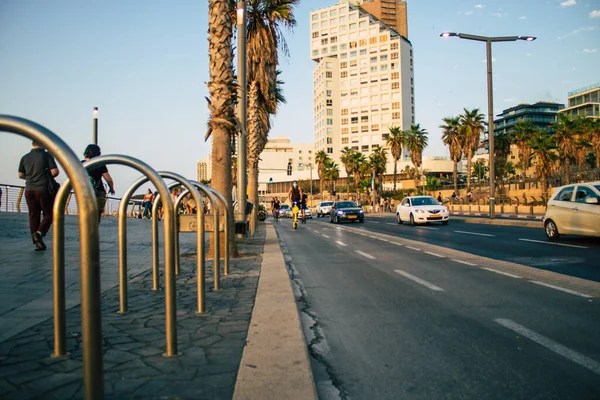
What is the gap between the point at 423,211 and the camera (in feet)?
83.8

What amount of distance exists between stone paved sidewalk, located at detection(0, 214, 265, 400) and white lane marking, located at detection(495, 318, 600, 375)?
7.97 feet

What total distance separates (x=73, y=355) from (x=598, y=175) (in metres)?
32.2

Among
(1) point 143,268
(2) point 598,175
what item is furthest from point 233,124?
(2) point 598,175

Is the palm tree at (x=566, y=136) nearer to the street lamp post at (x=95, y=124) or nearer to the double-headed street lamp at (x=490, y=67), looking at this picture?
the double-headed street lamp at (x=490, y=67)

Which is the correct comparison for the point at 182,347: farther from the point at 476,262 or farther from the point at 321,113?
the point at 321,113

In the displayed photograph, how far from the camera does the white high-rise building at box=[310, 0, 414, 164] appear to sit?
13288 cm

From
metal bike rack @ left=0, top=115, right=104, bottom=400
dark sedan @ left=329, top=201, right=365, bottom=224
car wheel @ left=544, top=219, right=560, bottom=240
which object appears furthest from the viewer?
dark sedan @ left=329, top=201, right=365, bottom=224

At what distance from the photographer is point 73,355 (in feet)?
11.4

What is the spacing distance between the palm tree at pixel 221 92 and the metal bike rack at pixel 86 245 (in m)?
7.65

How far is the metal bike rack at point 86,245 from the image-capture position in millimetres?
2182

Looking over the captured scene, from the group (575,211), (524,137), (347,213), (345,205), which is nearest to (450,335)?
(575,211)

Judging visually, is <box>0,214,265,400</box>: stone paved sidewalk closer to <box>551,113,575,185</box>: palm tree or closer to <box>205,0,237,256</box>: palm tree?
<box>205,0,237,256</box>: palm tree

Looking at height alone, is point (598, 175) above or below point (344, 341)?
above

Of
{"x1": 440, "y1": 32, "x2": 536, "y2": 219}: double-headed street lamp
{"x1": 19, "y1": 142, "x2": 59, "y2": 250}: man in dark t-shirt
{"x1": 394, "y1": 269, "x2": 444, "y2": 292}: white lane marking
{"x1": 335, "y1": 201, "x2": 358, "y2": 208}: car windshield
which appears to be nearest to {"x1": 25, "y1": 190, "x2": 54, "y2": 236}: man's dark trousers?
{"x1": 19, "y1": 142, "x2": 59, "y2": 250}: man in dark t-shirt
